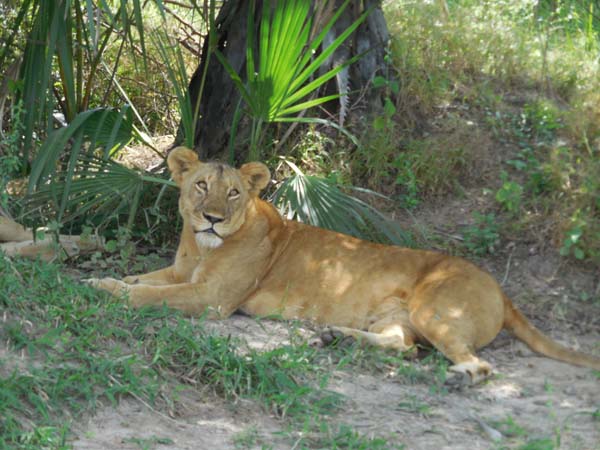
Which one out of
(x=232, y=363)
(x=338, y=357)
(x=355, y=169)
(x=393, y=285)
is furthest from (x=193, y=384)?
(x=355, y=169)

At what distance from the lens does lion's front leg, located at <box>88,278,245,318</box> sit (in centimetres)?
519

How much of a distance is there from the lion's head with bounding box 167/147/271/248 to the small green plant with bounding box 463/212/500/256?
1.65 metres

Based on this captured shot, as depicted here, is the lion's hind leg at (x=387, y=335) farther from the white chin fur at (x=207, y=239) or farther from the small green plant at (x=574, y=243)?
the small green plant at (x=574, y=243)

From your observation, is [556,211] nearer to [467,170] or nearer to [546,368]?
[467,170]

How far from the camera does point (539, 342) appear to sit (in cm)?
526

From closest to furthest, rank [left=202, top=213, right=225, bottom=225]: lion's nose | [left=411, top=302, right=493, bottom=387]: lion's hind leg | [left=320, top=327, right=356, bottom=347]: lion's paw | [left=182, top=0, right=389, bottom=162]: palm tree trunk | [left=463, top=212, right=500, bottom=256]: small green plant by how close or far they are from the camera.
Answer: [left=411, top=302, right=493, bottom=387]: lion's hind leg, [left=320, top=327, right=356, bottom=347]: lion's paw, [left=202, top=213, right=225, bottom=225]: lion's nose, [left=463, top=212, right=500, bottom=256]: small green plant, [left=182, top=0, right=389, bottom=162]: palm tree trunk

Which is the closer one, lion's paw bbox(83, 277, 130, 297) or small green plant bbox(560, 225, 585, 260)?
lion's paw bbox(83, 277, 130, 297)

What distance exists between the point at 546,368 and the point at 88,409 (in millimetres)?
2404

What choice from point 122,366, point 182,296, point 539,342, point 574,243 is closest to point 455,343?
point 539,342

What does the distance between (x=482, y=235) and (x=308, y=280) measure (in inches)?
60.0

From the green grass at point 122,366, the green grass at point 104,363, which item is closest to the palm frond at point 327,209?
the green grass at point 122,366

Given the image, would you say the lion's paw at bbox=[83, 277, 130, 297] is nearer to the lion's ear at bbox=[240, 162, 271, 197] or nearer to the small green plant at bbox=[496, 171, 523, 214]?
the lion's ear at bbox=[240, 162, 271, 197]

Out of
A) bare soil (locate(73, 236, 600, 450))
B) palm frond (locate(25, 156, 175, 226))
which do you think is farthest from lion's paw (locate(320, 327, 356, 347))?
palm frond (locate(25, 156, 175, 226))

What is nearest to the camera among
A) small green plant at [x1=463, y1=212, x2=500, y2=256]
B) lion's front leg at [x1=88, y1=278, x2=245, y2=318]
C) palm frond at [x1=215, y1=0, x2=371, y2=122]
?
lion's front leg at [x1=88, y1=278, x2=245, y2=318]
